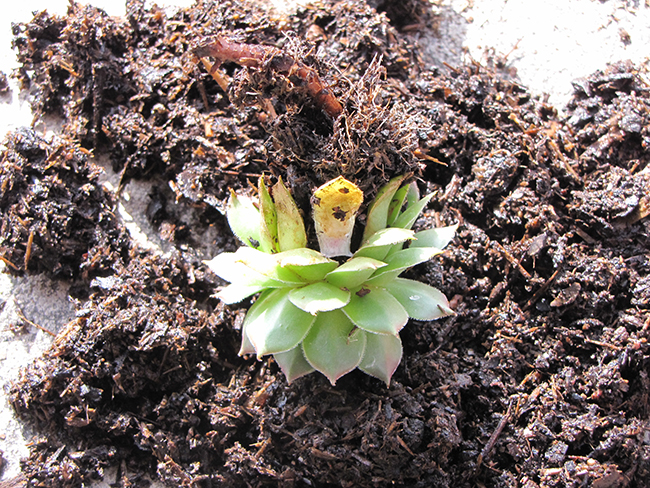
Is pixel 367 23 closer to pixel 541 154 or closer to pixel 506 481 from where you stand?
pixel 541 154

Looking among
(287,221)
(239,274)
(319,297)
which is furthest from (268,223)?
(319,297)

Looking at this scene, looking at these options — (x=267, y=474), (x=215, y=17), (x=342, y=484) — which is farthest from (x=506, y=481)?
(x=215, y=17)

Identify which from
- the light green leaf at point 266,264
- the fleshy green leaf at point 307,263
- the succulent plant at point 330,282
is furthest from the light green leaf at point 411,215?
the light green leaf at point 266,264

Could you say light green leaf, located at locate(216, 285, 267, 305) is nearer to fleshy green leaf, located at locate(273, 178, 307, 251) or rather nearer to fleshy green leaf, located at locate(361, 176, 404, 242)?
fleshy green leaf, located at locate(273, 178, 307, 251)

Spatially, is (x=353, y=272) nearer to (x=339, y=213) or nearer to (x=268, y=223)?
(x=339, y=213)

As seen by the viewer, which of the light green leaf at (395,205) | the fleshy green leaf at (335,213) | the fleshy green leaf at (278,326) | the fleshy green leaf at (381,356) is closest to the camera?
the fleshy green leaf at (335,213)

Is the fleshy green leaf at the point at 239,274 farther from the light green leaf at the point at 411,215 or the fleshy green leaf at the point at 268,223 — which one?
the light green leaf at the point at 411,215

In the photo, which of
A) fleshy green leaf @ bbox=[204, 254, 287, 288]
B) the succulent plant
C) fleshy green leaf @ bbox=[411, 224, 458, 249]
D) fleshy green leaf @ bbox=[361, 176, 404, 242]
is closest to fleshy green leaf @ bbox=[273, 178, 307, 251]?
the succulent plant

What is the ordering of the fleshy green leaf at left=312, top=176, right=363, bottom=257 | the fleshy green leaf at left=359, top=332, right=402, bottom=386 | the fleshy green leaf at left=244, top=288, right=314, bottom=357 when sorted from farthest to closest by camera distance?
the fleshy green leaf at left=359, top=332, right=402, bottom=386
the fleshy green leaf at left=244, top=288, right=314, bottom=357
the fleshy green leaf at left=312, top=176, right=363, bottom=257
